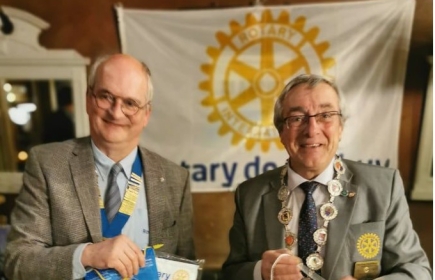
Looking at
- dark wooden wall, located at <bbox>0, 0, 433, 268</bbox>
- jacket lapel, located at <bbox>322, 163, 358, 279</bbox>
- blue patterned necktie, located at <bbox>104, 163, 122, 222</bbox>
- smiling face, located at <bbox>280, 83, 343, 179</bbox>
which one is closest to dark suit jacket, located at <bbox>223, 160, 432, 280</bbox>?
jacket lapel, located at <bbox>322, 163, 358, 279</bbox>

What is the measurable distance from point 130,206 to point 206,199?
48.8 inches

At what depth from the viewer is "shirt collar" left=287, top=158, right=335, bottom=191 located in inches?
55.2

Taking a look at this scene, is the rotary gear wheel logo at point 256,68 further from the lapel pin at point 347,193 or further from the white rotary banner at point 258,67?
the lapel pin at point 347,193

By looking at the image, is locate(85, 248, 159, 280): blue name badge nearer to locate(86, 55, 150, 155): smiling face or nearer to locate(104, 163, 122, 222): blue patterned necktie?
locate(104, 163, 122, 222): blue patterned necktie

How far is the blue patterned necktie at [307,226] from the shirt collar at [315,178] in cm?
3

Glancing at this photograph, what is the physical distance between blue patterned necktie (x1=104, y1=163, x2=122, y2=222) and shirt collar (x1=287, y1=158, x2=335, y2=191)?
0.61 m

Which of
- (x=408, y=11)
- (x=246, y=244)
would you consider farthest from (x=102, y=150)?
(x=408, y=11)

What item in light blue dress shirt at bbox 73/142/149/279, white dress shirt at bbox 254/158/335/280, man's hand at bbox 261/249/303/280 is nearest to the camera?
man's hand at bbox 261/249/303/280

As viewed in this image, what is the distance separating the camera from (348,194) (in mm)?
1377

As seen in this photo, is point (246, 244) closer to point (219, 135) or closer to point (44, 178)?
point (44, 178)

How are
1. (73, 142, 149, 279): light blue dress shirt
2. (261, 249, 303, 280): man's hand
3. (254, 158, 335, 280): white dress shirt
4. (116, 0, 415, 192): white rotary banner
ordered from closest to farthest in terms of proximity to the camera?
1. (261, 249, 303, 280): man's hand
2. (254, 158, 335, 280): white dress shirt
3. (73, 142, 149, 279): light blue dress shirt
4. (116, 0, 415, 192): white rotary banner

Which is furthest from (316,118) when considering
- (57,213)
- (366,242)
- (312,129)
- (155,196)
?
(57,213)

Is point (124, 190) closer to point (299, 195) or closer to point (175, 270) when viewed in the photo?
point (175, 270)

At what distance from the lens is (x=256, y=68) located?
2473mm
